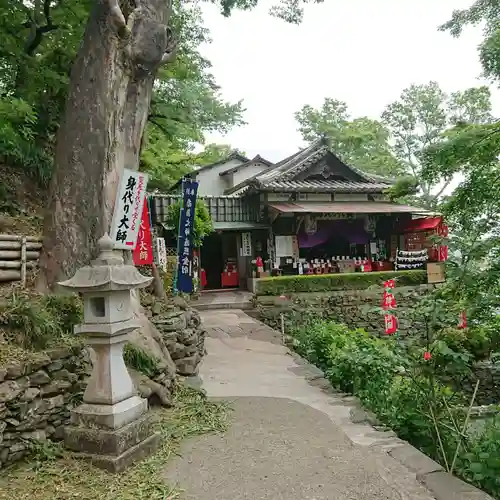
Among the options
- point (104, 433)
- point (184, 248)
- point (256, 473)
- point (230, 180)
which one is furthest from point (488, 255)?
point (230, 180)

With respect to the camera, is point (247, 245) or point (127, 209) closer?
point (127, 209)

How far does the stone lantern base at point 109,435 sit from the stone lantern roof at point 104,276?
43.6 inches

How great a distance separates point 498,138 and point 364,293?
484 inches

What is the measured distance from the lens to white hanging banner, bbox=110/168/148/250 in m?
6.34

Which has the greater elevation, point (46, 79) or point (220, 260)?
point (46, 79)

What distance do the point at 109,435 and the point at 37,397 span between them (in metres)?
0.90

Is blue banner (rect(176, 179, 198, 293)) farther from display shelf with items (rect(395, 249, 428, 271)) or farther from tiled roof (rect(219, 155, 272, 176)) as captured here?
tiled roof (rect(219, 155, 272, 176))

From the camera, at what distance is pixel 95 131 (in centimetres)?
620

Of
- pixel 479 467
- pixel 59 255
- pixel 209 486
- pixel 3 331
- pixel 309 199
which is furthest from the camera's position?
pixel 309 199

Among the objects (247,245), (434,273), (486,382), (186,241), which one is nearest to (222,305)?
(247,245)

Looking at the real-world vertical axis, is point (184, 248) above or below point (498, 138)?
below

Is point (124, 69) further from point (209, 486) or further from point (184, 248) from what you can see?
point (209, 486)

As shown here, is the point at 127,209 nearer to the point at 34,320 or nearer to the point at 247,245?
A: the point at 34,320

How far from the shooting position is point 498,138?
5.11 m
